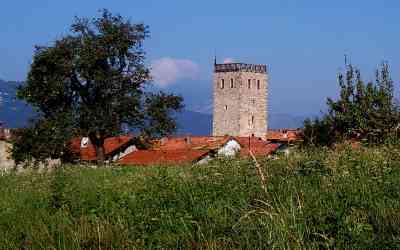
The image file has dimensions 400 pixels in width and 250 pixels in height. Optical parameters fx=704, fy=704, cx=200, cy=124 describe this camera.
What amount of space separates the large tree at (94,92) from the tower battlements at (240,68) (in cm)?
6872

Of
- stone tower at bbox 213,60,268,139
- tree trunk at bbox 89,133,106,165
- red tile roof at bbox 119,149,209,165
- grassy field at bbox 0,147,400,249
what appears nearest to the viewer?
grassy field at bbox 0,147,400,249

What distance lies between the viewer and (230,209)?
8477mm

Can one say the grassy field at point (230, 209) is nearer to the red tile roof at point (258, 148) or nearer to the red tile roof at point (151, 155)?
the red tile roof at point (258, 148)

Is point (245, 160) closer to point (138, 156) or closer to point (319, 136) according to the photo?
point (319, 136)

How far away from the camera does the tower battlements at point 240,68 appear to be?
123688 mm

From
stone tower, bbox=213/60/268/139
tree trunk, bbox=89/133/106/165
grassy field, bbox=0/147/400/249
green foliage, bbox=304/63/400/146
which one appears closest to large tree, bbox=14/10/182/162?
tree trunk, bbox=89/133/106/165

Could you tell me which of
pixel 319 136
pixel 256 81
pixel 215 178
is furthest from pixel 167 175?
pixel 256 81

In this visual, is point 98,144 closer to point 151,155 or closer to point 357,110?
point 151,155

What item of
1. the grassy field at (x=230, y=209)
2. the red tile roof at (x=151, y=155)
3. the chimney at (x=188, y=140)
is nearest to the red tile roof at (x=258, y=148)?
the grassy field at (x=230, y=209)

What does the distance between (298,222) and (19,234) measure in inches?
166

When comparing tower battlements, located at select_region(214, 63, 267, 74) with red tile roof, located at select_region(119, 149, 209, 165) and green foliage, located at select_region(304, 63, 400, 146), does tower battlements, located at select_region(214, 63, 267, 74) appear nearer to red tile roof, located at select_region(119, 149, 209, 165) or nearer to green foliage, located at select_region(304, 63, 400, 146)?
red tile roof, located at select_region(119, 149, 209, 165)

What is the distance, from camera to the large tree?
5266 cm

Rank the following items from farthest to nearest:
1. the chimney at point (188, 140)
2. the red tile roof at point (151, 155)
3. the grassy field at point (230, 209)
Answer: the chimney at point (188, 140) → the red tile roof at point (151, 155) → the grassy field at point (230, 209)

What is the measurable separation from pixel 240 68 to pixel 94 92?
70.1m
